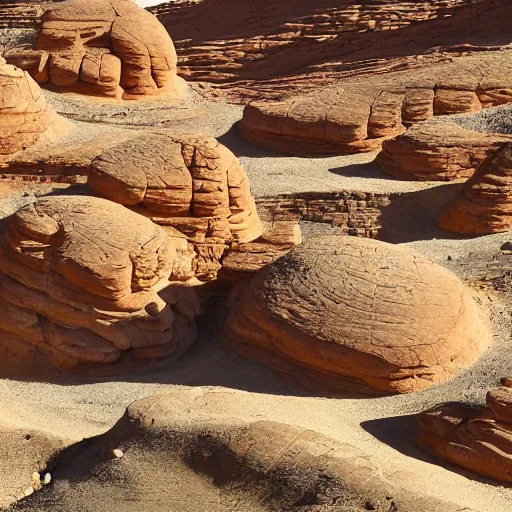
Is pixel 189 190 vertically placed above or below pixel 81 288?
above

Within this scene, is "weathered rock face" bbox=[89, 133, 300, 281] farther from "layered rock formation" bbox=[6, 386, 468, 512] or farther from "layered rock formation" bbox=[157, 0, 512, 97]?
"layered rock formation" bbox=[157, 0, 512, 97]

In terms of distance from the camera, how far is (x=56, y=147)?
861 inches

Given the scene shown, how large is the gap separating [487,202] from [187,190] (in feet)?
17.6

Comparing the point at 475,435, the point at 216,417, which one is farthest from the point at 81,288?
the point at 475,435

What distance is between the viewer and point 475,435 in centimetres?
1301

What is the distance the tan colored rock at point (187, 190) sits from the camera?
62.0 feet

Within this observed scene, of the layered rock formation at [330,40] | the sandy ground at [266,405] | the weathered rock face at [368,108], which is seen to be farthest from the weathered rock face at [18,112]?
the layered rock formation at [330,40]

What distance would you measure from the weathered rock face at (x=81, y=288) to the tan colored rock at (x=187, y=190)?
1589 mm

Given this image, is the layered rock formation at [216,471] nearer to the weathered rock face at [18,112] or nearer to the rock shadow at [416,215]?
the rock shadow at [416,215]

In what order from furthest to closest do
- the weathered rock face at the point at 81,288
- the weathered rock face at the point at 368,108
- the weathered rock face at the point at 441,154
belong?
the weathered rock face at the point at 368,108 < the weathered rock face at the point at 441,154 < the weathered rock face at the point at 81,288

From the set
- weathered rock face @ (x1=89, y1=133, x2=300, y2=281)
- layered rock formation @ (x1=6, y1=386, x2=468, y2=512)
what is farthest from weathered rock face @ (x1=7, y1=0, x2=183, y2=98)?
layered rock formation @ (x1=6, y1=386, x2=468, y2=512)

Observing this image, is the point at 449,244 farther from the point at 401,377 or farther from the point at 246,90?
the point at 246,90

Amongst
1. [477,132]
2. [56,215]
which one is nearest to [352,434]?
[56,215]

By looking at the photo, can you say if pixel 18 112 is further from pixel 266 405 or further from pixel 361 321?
pixel 266 405
